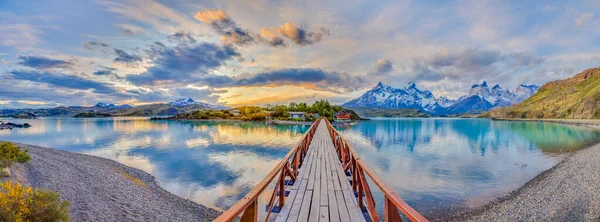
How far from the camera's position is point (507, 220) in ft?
35.6

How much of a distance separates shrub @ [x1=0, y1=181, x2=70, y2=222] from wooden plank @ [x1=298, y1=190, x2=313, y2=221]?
5.09 metres

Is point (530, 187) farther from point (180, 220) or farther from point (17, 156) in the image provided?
point (17, 156)

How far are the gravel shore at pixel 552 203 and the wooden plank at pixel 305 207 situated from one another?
8.65 m

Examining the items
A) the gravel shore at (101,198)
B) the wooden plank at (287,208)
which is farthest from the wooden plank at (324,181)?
the gravel shore at (101,198)

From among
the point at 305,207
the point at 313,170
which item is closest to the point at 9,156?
the point at 313,170

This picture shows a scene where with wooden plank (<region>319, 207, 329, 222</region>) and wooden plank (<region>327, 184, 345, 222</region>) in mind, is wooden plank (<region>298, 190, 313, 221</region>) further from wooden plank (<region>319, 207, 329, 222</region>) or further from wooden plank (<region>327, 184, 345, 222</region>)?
wooden plank (<region>327, 184, 345, 222</region>)

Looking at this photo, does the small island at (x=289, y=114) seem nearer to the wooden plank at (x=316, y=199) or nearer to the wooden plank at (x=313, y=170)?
the wooden plank at (x=313, y=170)

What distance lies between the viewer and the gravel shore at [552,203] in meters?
10.7

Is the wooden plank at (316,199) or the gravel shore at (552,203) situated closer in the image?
the wooden plank at (316,199)

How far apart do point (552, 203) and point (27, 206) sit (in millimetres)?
18473

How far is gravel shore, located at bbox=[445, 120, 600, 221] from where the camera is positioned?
1073cm

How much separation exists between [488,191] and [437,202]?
4820 millimetres

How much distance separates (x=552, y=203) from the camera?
12.3 m

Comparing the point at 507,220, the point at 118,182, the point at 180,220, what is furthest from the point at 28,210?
the point at 507,220
